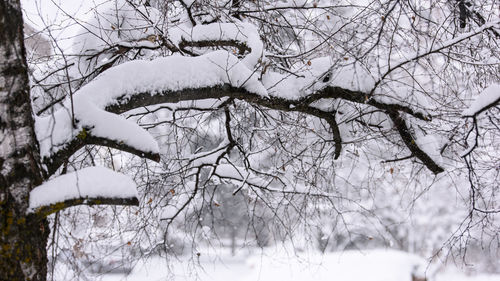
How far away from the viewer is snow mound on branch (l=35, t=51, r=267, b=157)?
90.7 inches

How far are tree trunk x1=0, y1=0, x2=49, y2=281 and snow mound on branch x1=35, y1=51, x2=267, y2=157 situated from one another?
160 mm

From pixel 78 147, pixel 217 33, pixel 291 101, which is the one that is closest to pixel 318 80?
pixel 291 101

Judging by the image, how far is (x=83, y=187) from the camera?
2.06 m

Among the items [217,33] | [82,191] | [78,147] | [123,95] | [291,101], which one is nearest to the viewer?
[82,191]

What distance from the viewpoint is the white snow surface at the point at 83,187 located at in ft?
6.61

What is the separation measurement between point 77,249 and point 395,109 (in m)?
3.06

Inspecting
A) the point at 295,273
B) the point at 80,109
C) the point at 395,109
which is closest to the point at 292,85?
the point at 395,109

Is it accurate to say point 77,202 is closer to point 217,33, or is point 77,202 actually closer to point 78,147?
point 78,147

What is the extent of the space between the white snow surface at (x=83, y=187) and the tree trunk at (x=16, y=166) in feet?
0.32

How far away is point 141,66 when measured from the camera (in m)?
2.69

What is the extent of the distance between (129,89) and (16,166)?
901mm

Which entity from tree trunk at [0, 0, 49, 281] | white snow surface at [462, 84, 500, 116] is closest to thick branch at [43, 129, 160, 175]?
tree trunk at [0, 0, 49, 281]

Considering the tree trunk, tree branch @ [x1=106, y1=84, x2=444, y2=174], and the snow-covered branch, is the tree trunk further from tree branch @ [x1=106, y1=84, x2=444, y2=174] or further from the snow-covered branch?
tree branch @ [x1=106, y1=84, x2=444, y2=174]

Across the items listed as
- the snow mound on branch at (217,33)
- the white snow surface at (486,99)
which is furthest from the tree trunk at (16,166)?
the white snow surface at (486,99)
